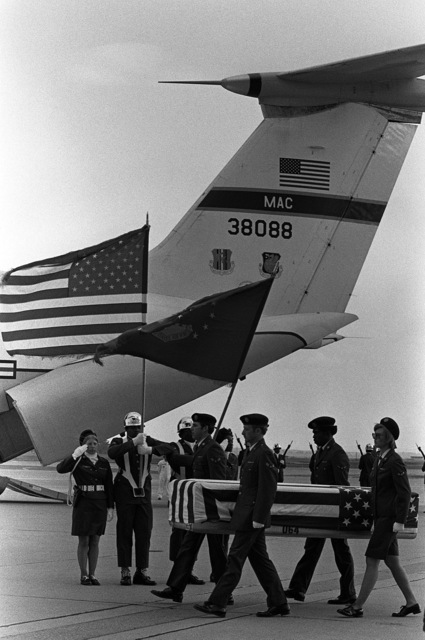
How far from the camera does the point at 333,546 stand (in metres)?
9.03

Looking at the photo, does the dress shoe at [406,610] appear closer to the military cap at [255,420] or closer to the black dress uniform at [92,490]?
the military cap at [255,420]

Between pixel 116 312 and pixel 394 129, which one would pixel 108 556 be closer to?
pixel 116 312

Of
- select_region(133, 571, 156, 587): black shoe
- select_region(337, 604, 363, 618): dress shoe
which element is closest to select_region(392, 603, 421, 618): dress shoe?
select_region(337, 604, 363, 618): dress shoe

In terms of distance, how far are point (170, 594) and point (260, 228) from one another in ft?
23.9

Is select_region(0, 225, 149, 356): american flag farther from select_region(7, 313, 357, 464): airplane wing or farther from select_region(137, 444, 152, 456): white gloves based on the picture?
select_region(137, 444, 152, 456): white gloves

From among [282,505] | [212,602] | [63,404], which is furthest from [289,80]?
[212,602]

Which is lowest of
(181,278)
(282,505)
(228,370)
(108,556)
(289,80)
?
(108,556)

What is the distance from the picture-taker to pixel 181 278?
48.6ft

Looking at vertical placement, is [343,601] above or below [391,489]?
below

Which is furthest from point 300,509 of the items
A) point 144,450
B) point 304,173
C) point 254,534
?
point 304,173

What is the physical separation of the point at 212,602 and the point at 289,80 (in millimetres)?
8758

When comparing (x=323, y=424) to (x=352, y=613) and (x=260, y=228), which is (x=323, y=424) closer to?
(x=352, y=613)

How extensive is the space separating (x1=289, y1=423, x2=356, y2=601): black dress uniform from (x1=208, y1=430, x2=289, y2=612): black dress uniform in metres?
0.86

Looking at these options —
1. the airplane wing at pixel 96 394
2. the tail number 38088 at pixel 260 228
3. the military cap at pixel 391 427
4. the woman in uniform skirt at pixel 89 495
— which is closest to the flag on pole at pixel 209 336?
the woman in uniform skirt at pixel 89 495
